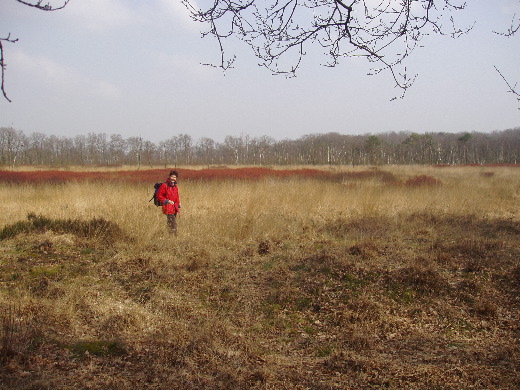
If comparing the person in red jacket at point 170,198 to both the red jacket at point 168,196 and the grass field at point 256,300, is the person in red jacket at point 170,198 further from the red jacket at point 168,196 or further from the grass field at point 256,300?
the grass field at point 256,300

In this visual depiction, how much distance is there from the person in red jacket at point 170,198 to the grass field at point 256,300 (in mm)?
356

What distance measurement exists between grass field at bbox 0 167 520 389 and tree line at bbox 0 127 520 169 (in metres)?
49.7

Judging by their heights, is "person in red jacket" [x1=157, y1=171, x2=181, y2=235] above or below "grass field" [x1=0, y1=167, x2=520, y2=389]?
above

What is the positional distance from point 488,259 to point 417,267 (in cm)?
160

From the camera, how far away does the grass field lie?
11.0ft

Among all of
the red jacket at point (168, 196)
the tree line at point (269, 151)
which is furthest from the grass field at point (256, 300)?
the tree line at point (269, 151)

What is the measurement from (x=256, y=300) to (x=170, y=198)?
3844mm

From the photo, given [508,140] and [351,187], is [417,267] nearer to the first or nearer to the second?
[351,187]

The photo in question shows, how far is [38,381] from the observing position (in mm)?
3066

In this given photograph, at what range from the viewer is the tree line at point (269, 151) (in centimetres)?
6212

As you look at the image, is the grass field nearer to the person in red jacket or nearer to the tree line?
the person in red jacket

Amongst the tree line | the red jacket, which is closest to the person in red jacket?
the red jacket

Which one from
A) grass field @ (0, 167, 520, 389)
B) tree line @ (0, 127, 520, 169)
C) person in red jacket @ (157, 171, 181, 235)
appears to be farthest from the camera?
tree line @ (0, 127, 520, 169)

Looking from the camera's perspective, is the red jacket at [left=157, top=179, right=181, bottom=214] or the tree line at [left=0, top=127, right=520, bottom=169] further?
the tree line at [left=0, top=127, right=520, bottom=169]
